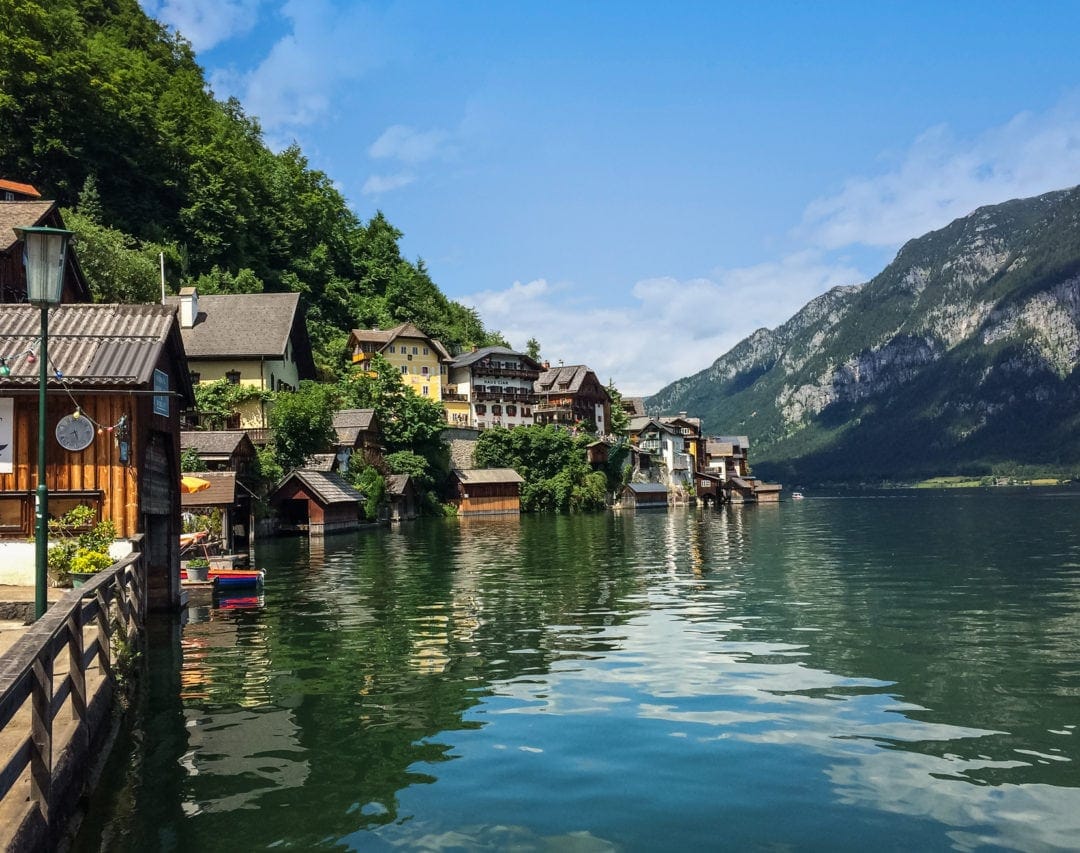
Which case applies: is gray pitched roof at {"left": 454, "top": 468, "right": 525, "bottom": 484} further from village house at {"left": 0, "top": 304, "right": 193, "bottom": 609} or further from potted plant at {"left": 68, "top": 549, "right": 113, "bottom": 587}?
potted plant at {"left": 68, "top": 549, "right": 113, "bottom": 587}

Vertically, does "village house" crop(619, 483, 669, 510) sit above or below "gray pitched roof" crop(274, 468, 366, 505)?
below

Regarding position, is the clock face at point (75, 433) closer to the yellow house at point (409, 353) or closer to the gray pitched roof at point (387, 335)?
the yellow house at point (409, 353)

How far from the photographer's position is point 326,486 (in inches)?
2589

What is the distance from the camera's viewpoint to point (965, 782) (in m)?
10.5

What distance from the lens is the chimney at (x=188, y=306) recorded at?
70.9 m

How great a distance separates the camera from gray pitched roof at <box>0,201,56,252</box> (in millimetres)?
36719

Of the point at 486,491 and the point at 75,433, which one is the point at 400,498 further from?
the point at 75,433

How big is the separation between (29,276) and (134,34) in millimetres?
117426

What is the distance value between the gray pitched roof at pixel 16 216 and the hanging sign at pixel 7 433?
20.4m

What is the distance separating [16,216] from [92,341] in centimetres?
2183

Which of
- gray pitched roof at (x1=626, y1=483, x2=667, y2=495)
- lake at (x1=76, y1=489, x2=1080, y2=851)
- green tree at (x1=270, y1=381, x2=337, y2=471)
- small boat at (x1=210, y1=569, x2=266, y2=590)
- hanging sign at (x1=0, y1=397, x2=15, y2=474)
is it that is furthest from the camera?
gray pitched roof at (x1=626, y1=483, x2=667, y2=495)

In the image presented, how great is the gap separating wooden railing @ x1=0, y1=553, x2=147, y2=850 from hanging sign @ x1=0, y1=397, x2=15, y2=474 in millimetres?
7998

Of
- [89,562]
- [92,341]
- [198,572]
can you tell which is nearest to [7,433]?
[92,341]

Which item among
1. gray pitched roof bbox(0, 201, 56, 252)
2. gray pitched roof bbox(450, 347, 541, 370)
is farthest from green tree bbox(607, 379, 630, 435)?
gray pitched roof bbox(0, 201, 56, 252)
